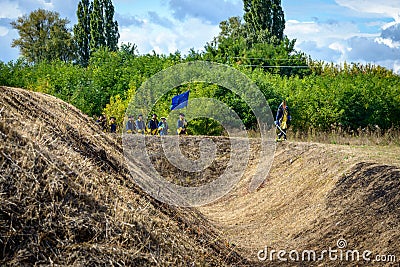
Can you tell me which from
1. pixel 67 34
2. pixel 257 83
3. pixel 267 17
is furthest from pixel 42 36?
pixel 257 83

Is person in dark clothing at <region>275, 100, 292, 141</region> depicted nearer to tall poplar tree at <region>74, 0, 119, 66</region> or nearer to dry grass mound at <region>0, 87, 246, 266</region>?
dry grass mound at <region>0, 87, 246, 266</region>

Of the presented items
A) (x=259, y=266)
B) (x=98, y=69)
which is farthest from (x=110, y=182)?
(x=98, y=69)

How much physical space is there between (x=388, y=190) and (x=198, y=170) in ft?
27.3

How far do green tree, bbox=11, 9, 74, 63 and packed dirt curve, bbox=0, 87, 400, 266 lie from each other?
45092 mm

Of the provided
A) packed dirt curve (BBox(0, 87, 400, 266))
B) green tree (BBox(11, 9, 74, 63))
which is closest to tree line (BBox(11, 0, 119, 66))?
green tree (BBox(11, 9, 74, 63))

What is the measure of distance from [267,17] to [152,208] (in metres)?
43.4

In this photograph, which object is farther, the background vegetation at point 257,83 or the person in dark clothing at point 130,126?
the background vegetation at point 257,83

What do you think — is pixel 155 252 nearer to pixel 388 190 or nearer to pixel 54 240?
pixel 54 240

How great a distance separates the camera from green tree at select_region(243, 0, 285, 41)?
160 ft

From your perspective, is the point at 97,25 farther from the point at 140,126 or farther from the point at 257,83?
the point at 140,126

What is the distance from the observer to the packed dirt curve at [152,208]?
5.56 m

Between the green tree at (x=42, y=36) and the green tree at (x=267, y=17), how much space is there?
19.7 meters

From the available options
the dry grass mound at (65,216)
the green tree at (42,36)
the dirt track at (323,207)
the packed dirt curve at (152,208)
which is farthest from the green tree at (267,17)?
the dry grass mound at (65,216)

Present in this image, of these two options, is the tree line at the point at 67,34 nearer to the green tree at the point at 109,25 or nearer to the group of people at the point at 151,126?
the green tree at the point at 109,25
